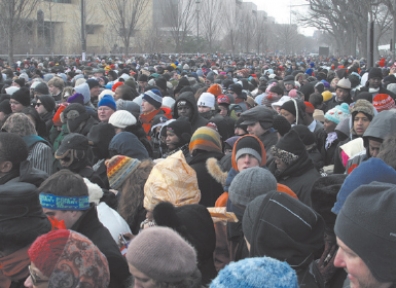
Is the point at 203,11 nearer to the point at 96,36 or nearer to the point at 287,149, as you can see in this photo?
the point at 96,36

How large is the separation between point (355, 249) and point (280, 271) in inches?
12.1

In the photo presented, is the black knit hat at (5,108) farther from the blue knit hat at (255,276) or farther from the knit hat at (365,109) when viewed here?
the blue knit hat at (255,276)

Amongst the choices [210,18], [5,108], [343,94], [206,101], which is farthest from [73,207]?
[210,18]

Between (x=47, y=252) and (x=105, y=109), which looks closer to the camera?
(x=47, y=252)

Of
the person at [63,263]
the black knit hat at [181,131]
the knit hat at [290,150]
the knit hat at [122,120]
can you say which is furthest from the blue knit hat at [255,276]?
the knit hat at [122,120]

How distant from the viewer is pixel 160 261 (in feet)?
8.63

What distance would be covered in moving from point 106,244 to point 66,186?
0.47 metres

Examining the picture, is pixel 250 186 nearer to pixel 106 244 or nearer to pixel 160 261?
pixel 106 244

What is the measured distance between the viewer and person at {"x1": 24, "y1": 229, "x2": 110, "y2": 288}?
278cm

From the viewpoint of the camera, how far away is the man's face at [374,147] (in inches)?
195

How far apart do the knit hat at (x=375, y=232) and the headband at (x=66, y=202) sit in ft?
6.20

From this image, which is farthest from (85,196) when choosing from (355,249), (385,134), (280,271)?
(385,134)

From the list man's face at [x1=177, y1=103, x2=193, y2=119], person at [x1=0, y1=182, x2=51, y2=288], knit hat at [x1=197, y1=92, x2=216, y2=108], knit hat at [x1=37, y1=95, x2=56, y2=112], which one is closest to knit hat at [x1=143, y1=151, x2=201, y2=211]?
person at [x1=0, y1=182, x2=51, y2=288]

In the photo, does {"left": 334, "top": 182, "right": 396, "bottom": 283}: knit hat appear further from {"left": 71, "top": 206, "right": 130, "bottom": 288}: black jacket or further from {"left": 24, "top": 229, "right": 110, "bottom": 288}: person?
{"left": 71, "top": 206, "right": 130, "bottom": 288}: black jacket
